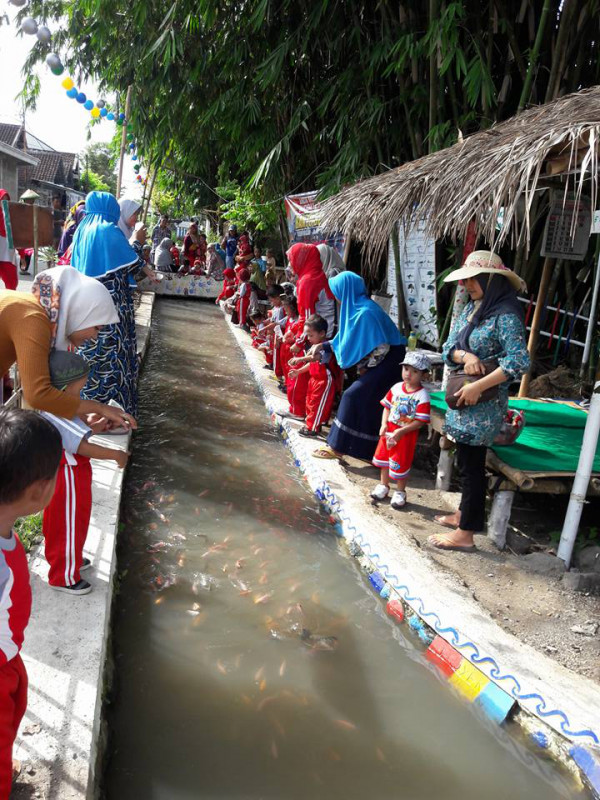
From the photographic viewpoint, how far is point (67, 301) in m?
2.65

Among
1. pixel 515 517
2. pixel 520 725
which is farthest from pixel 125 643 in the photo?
pixel 515 517

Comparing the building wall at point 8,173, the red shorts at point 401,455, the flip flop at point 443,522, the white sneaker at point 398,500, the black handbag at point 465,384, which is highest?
the building wall at point 8,173

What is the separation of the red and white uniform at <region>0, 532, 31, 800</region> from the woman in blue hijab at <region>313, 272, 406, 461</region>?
148 inches

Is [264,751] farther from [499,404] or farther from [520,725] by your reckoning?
[499,404]

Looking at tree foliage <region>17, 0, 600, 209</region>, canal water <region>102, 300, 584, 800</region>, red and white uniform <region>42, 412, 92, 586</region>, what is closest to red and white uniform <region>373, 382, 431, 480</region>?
canal water <region>102, 300, 584, 800</region>

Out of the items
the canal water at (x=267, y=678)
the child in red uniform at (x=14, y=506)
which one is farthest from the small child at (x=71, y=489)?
the child in red uniform at (x=14, y=506)

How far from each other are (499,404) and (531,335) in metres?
3.07

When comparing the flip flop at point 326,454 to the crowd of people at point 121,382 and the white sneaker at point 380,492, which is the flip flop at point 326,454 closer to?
the crowd of people at point 121,382

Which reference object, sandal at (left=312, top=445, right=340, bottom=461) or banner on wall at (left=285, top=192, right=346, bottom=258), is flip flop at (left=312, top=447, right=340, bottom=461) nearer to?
sandal at (left=312, top=445, right=340, bottom=461)

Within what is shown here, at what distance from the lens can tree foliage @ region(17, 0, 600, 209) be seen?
6277mm

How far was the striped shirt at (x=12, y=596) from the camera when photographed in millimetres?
1707

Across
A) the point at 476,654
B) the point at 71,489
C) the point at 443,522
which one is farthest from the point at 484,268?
the point at 71,489

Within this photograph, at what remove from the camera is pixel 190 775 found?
232 cm

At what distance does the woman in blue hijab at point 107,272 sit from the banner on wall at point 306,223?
426 centimetres
